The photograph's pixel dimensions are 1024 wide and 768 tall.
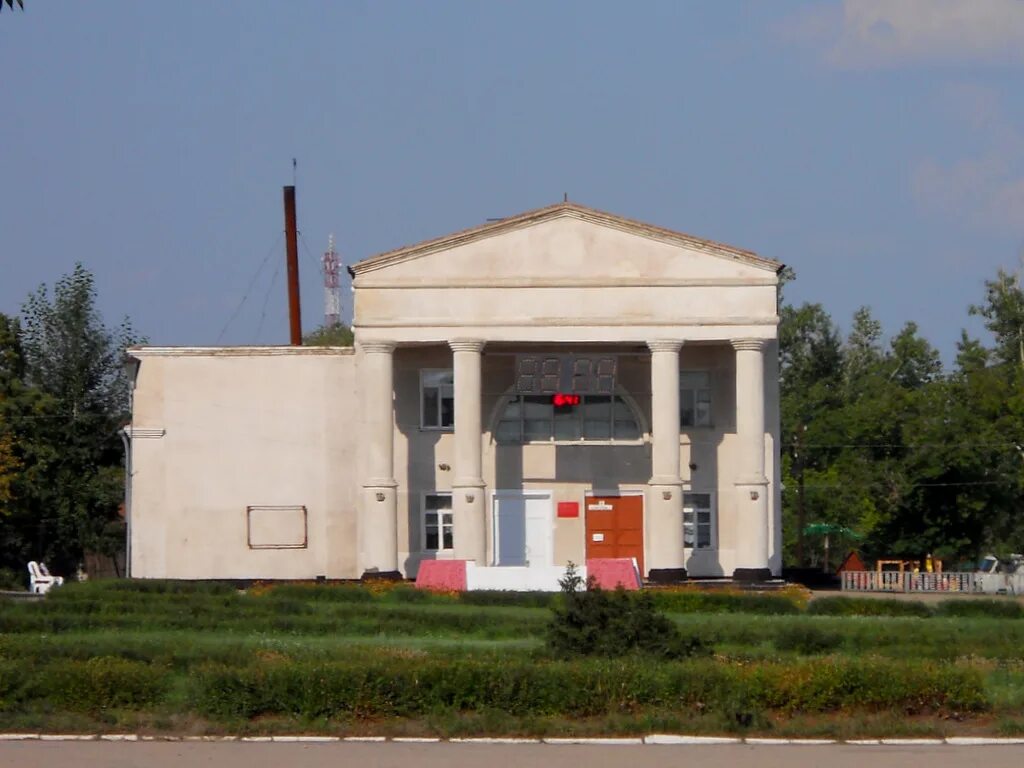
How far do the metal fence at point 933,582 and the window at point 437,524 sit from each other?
450 inches

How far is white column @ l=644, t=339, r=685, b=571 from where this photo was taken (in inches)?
1729

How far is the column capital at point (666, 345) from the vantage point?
146ft

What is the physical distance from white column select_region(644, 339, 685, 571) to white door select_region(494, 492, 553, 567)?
10.9 feet

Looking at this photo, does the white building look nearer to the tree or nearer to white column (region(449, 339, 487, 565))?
white column (region(449, 339, 487, 565))

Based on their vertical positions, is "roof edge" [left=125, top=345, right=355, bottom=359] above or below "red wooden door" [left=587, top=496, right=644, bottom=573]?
above

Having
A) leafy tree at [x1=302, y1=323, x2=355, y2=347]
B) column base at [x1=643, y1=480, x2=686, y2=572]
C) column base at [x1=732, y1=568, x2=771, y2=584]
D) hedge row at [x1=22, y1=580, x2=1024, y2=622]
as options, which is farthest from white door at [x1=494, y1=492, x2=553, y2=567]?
leafy tree at [x1=302, y1=323, x2=355, y2=347]

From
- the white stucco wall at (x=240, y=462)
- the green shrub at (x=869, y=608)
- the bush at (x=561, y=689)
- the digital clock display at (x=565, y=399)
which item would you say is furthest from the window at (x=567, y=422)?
the bush at (x=561, y=689)

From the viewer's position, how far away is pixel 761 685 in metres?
18.4

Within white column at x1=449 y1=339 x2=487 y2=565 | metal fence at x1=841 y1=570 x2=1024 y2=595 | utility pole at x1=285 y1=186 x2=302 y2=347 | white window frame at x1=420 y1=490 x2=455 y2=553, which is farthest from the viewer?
utility pole at x1=285 y1=186 x2=302 y2=347

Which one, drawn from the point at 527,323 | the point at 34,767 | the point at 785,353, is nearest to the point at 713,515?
the point at 527,323

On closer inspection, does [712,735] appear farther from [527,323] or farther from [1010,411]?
[1010,411]

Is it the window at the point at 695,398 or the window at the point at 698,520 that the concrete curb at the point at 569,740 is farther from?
the window at the point at 695,398

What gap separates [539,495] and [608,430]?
103 inches

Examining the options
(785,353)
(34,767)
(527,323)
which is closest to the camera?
(34,767)
